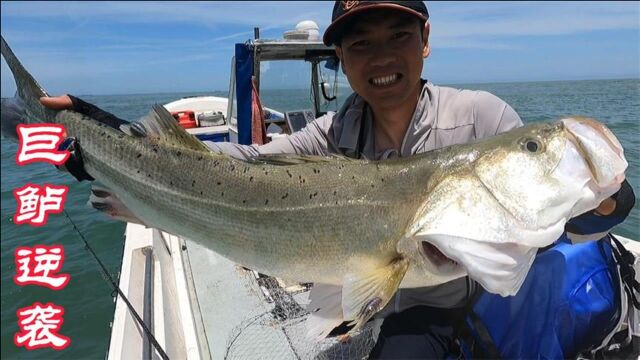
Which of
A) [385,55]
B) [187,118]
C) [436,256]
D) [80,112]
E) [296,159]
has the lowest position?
[187,118]

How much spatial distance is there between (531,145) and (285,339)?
1996 mm

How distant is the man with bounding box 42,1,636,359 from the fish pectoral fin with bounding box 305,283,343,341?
488 mm

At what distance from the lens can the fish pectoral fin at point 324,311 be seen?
6.44 ft

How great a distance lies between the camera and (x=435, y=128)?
241cm

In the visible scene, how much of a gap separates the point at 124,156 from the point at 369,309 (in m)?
1.49

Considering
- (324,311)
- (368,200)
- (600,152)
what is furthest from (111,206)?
(600,152)

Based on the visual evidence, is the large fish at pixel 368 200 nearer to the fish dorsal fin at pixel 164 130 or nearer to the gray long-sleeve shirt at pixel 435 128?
the fish dorsal fin at pixel 164 130

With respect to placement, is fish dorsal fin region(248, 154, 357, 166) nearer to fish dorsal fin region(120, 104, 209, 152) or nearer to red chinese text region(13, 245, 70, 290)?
fish dorsal fin region(120, 104, 209, 152)

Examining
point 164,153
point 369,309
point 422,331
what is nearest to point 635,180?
point 422,331

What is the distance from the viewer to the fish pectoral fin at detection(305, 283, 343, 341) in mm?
1962

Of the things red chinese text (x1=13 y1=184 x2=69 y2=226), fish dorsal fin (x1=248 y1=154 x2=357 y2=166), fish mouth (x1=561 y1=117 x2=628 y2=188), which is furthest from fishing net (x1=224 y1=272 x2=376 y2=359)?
red chinese text (x1=13 y1=184 x2=69 y2=226)

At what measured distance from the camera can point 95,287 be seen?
6.54 meters

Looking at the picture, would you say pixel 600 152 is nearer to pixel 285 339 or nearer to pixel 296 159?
pixel 296 159

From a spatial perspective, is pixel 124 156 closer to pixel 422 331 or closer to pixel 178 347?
pixel 178 347
